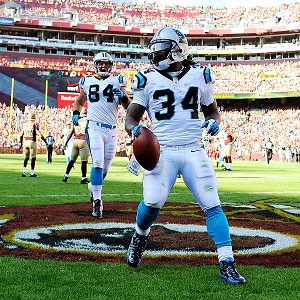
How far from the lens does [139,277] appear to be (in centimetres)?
410

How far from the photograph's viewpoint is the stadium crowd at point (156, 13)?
6300 centimetres

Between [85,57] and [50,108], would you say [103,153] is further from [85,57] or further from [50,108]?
[85,57]

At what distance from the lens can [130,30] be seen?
63.5 metres

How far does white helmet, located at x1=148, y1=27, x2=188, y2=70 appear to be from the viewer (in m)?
4.47

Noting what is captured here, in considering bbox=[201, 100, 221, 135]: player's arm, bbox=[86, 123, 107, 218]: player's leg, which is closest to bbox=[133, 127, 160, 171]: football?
bbox=[201, 100, 221, 135]: player's arm

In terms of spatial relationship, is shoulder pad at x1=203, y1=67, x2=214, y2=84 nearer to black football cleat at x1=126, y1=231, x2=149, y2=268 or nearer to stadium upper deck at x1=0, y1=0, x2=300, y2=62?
black football cleat at x1=126, y1=231, x2=149, y2=268

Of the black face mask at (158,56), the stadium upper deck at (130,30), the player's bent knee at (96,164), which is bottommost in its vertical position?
the player's bent knee at (96,164)

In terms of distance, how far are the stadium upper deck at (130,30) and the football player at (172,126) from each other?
56.2 metres

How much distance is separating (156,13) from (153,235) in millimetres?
65079

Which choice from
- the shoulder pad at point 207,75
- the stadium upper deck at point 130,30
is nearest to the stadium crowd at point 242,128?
the stadium upper deck at point 130,30

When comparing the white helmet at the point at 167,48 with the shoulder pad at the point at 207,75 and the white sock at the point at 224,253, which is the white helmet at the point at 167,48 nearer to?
the shoulder pad at the point at 207,75

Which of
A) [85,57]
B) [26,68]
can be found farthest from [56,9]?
[26,68]

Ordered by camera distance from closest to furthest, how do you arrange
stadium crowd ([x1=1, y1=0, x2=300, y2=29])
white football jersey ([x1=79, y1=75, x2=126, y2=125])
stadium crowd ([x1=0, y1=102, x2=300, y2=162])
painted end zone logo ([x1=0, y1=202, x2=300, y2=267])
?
painted end zone logo ([x1=0, y1=202, x2=300, y2=267]) < white football jersey ([x1=79, y1=75, x2=126, y2=125]) < stadium crowd ([x1=0, y1=102, x2=300, y2=162]) < stadium crowd ([x1=1, y1=0, x2=300, y2=29])

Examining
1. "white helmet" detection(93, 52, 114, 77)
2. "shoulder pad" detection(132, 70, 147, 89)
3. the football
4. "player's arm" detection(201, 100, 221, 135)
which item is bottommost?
the football
